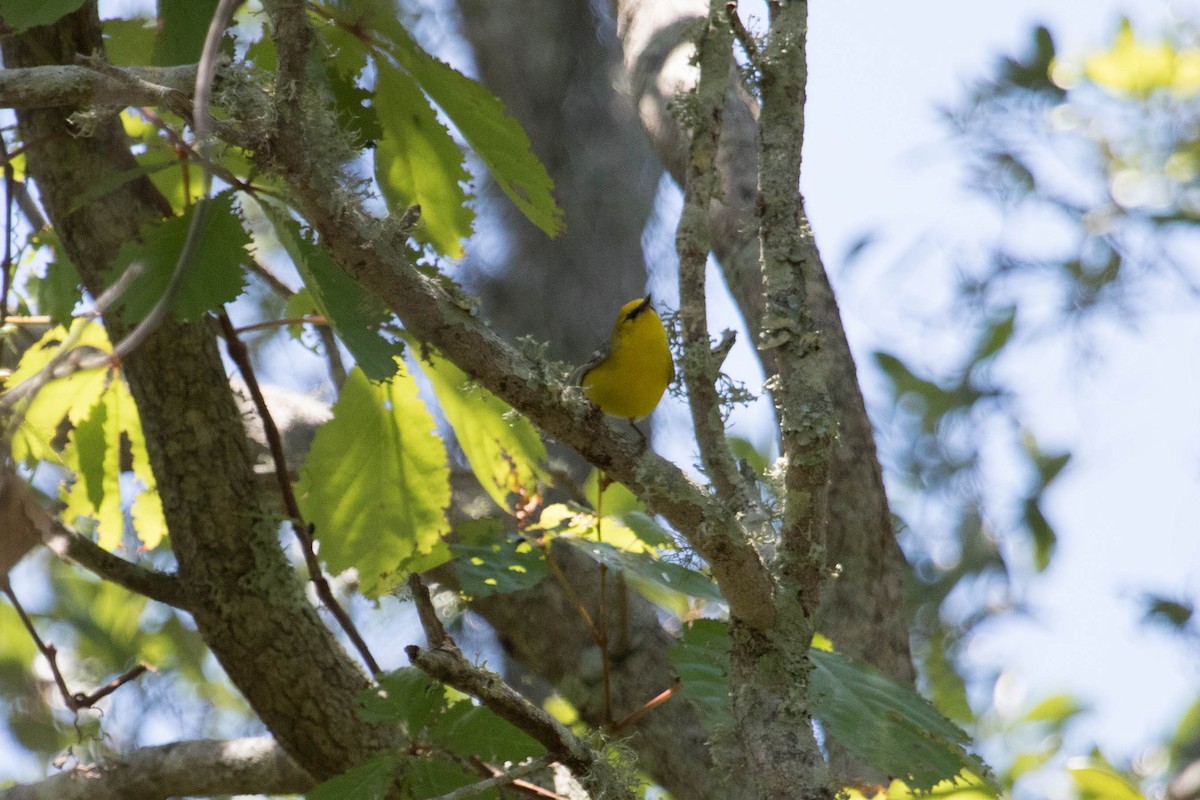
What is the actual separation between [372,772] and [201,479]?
33.9 inches

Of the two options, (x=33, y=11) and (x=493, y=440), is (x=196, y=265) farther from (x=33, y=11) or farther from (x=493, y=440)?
(x=493, y=440)

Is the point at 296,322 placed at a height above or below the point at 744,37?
above

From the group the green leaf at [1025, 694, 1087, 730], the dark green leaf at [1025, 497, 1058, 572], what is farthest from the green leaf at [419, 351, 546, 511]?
the dark green leaf at [1025, 497, 1058, 572]

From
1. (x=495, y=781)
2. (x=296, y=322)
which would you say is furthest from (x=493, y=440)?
(x=495, y=781)

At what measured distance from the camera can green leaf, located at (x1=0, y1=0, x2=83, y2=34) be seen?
5.43 feet

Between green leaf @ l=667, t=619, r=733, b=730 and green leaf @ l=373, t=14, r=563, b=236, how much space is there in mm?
731

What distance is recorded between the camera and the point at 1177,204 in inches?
135

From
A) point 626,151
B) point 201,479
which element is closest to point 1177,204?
point 626,151

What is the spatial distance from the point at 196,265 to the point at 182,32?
44cm

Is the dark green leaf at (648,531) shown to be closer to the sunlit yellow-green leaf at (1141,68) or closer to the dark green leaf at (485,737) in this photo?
the dark green leaf at (485,737)

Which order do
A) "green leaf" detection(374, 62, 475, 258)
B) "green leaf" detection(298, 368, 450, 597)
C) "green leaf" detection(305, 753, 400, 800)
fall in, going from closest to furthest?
"green leaf" detection(305, 753, 400, 800), "green leaf" detection(374, 62, 475, 258), "green leaf" detection(298, 368, 450, 597)

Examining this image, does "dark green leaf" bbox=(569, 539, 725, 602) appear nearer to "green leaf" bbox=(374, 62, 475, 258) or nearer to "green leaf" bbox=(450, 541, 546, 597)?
"green leaf" bbox=(450, 541, 546, 597)

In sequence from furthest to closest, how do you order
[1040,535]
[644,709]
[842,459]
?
1. [1040,535]
2. [842,459]
3. [644,709]

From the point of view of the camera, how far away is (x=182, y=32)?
1.84 m
